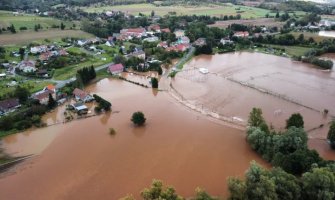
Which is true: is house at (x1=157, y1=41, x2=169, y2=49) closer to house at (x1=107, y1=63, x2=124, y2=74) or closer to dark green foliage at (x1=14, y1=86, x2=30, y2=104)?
house at (x1=107, y1=63, x2=124, y2=74)

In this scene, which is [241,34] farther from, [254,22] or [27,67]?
[27,67]

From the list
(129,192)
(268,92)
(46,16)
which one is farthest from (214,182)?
(46,16)

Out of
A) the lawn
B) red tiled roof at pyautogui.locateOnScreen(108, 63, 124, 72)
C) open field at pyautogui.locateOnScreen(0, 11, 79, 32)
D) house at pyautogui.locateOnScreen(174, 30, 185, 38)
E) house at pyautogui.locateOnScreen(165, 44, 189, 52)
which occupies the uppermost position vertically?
open field at pyautogui.locateOnScreen(0, 11, 79, 32)

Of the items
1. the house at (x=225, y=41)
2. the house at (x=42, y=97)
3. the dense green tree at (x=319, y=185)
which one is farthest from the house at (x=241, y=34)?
the dense green tree at (x=319, y=185)

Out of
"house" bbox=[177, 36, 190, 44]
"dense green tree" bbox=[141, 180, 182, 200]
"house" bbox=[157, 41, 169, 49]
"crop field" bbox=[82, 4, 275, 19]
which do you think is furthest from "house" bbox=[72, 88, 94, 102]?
"crop field" bbox=[82, 4, 275, 19]

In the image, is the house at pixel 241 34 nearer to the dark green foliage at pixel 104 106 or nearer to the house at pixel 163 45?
the house at pixel 163 45

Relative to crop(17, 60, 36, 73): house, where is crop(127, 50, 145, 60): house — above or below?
above

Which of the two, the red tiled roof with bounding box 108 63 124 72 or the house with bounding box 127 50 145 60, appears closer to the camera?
the red tiled roof with bounding box 108 63 124 72

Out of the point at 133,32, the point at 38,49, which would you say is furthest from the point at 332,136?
the point at 133,32
